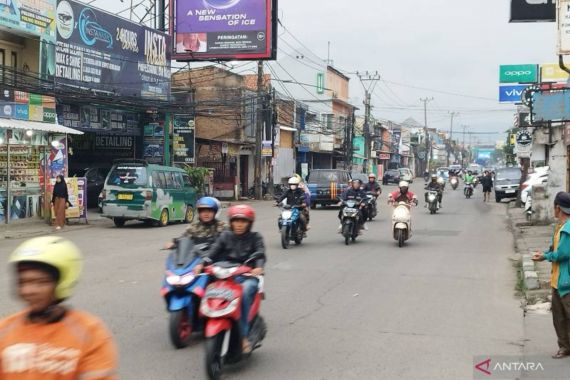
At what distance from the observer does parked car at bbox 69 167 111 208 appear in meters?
26.6

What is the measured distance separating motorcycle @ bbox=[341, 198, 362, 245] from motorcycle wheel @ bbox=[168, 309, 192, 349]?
9.35m

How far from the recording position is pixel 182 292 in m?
6.38

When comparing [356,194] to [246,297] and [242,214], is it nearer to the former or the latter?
[242,214]

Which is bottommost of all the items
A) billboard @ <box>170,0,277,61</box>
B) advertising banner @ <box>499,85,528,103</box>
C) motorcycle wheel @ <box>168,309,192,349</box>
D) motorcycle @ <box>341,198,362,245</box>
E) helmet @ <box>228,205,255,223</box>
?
motorcycle wheel @ <box>168,309,192,349</box>

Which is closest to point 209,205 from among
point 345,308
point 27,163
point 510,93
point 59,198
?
point 345,308

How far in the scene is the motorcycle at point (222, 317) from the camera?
17.4 feet

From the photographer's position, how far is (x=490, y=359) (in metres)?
6.25

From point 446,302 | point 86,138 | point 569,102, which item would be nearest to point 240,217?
point 446,302

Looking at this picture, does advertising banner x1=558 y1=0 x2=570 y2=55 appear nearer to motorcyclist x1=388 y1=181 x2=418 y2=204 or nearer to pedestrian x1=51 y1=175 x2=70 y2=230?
motorcyclist x1=388 y1=181 x2=418 y2=204

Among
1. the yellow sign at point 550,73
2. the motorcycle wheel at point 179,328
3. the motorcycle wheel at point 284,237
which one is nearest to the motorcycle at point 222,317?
the motorcycle wheel at point 179,328

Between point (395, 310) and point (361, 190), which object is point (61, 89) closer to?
point (361, 190)

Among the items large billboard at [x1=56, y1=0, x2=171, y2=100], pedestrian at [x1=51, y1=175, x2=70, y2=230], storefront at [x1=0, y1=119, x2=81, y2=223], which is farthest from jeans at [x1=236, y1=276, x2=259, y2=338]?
large billboard at [x1=56, y1=0, x2=171, y2=100]

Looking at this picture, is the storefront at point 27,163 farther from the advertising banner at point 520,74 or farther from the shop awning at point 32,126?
the advertising banner at point 520,74

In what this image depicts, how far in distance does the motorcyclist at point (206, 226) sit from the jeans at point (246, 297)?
144cm
